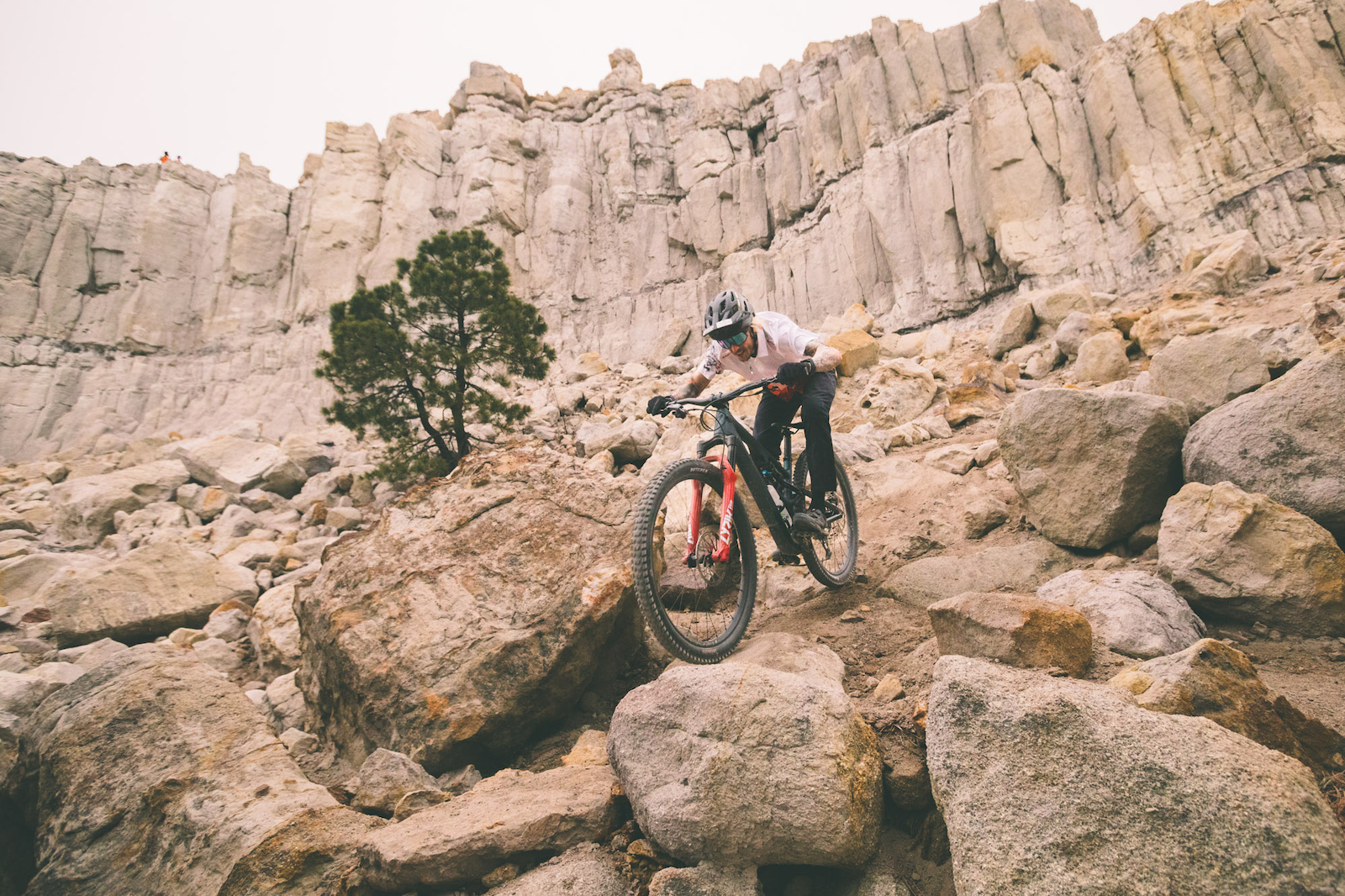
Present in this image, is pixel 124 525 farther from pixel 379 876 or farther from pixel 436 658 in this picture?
pixel 379 876

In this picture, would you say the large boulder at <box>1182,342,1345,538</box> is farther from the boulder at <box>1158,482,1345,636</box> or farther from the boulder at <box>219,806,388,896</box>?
the boulder at <box>219,806,388,896</box>

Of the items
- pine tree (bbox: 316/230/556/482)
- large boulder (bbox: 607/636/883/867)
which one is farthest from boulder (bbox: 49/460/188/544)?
large boulder (bbox: 607/636/883/867)

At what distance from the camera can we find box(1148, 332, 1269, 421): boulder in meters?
5.11

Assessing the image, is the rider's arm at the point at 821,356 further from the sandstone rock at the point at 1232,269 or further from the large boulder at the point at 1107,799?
the sandstone rock at the point at 1232,269

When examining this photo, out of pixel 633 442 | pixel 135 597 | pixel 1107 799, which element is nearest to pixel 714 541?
pixel 1107 799

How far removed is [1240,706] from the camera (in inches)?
87.2

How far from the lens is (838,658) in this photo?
3.59 m

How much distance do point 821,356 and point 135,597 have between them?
8581mm

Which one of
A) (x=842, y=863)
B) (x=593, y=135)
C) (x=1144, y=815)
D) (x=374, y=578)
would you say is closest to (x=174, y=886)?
(x=374, y=578)

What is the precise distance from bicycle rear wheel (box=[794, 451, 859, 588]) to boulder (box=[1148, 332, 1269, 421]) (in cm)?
278

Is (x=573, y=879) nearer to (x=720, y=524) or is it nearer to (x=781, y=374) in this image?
(x=720, y=524)

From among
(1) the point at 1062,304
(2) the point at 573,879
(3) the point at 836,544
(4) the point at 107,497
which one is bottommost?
(2) the point at 573,879

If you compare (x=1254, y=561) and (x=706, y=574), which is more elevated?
(x=706, y=574)

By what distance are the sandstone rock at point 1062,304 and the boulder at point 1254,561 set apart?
42.2ft
